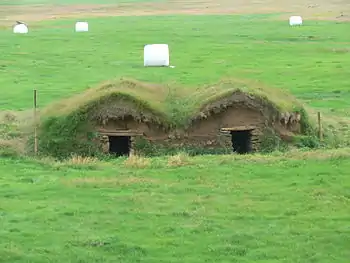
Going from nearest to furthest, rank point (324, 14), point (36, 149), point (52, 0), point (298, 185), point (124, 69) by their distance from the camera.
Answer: point (298, 185) → point (36, 149) → point (124, 69) → point (324, 14) → point (52, 0)

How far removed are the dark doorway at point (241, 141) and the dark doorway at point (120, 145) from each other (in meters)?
3.77

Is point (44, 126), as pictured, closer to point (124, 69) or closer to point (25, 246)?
point (25, 246)

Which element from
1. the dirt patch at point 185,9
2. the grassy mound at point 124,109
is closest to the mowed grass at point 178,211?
the grassy mound at point 124,109

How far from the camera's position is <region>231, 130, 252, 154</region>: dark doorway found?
33062 millimetres

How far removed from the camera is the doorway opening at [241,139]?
32.8m

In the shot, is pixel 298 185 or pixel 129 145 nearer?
pixel 298 185

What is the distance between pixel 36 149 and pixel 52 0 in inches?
4137

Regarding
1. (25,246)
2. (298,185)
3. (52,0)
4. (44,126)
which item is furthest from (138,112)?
(52,0)

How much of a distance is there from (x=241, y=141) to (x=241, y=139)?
0.07 m

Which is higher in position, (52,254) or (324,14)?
(324,14)

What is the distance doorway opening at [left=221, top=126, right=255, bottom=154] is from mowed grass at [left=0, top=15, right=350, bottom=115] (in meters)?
7.29

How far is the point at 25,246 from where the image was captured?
768 inches

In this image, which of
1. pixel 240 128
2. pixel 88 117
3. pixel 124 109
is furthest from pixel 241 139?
pixel 88 117

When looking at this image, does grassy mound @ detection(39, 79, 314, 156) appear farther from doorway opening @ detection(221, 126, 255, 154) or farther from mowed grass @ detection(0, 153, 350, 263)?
mowed grass @ detection(0, 153, 350, 263)
